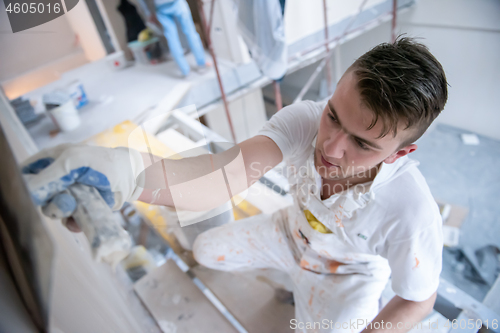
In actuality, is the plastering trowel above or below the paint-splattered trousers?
above

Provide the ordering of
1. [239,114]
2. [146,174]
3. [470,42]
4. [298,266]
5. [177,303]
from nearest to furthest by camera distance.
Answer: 1. [146,174]
2. [298,266]
3. [177,303]
4. [470,42]
5. [239,114]

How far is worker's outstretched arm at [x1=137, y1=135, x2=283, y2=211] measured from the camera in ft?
1.73

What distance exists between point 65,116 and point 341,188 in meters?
1.02

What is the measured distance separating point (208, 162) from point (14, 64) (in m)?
0.34

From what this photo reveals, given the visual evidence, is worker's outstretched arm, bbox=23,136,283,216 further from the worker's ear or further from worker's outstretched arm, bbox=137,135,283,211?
the worker's ear

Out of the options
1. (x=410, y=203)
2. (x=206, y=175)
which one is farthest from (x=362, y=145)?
(x=206, y=175)

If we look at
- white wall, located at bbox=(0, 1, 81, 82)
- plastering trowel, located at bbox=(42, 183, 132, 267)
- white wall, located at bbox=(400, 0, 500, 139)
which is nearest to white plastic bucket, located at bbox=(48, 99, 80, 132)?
white wall, located at bbox=(0, 1, 81, 82)

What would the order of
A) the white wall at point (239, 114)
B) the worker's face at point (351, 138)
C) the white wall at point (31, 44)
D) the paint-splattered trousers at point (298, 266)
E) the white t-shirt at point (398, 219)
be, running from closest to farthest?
1. the white wall at point (31, 44)
2. the worker's face at point (351, 138)
3. the white t-shirt at point (398, 219)
4. the paint-splattered trousers at point (298, 266)
5. the white wall at point (239, 114)

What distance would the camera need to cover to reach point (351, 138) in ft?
1.68

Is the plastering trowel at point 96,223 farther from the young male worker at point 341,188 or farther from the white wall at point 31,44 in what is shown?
the white wall at point 31,44

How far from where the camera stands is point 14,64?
42cm

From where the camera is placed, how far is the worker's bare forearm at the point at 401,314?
666 millimetres

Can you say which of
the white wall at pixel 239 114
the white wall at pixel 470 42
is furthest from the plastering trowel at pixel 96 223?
the white wall at pixel 239 114

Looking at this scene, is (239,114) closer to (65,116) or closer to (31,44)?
(65,116)
